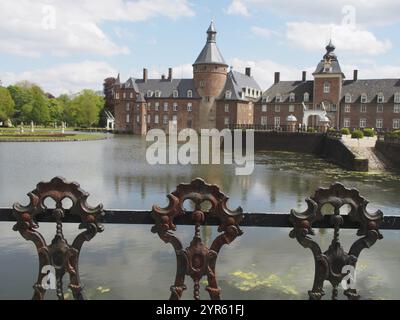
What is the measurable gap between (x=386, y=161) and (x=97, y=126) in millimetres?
88783

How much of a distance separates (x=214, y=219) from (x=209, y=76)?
247 feet

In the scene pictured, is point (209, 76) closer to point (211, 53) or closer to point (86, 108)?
point (211, 53)

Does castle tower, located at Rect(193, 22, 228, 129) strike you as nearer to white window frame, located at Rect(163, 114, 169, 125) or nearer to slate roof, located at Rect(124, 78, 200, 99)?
slate roof, located at Rect(124, 78, 200, 99)

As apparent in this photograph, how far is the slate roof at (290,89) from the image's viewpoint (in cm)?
6638

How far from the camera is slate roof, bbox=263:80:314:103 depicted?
66375mm

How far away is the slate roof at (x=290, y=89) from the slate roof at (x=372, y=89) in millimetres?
5180

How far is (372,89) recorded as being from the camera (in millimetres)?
64312

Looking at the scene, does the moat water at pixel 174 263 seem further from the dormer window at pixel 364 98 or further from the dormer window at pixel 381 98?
the dormer window at pixel 381 98

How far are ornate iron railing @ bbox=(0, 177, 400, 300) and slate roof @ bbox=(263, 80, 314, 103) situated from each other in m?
65.2

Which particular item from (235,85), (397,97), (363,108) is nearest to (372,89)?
(363,108)

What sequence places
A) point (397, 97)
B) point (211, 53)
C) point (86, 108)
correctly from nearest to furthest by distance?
point (397, 97) → point (211, 53) → point (86, 108)

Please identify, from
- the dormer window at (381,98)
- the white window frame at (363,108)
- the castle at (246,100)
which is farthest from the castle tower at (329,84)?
the dormer window at (381,98)

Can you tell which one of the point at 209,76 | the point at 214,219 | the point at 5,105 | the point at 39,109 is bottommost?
the point at 214,219

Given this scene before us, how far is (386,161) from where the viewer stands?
31.4 metres
